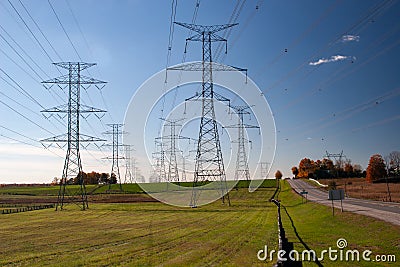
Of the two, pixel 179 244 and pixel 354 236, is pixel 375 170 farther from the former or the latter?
pixel 179 244

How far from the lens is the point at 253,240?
1045 inches

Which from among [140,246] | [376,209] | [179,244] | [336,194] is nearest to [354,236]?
[179,244]

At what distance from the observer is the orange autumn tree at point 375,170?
13375 cm

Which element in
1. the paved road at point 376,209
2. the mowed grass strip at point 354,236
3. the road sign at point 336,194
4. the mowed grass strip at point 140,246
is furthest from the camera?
the road sign at point 336,194

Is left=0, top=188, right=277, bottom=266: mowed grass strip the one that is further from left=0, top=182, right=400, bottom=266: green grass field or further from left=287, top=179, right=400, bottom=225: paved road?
left=287, top=179, right=400, bottom=225: paved road

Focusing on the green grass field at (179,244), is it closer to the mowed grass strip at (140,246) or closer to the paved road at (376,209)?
the mowed grass strip at (140,246)

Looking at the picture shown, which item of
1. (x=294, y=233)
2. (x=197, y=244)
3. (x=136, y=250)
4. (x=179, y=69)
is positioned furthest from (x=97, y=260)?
(x=179, y=69)

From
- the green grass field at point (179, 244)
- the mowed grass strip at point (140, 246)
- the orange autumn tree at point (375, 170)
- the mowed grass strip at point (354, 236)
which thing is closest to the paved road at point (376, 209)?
the mowed grass strip at point (354, 236)

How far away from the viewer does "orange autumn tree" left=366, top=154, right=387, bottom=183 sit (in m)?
134

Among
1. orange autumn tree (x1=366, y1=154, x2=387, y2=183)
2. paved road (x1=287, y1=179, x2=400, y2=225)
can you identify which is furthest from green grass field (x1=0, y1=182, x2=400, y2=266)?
orange autumn tree (x1=366, y1=154, x2=387, y2=183)

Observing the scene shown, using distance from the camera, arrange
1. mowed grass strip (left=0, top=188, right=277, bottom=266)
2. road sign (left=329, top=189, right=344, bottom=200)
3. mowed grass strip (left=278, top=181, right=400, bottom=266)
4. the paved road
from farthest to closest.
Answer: road sign (left=329, top=189, right=344, bottom=200) < the paved road < mowed grass strip (left=278, top=181, right=400, bottom=266) < mowed grass strip (left=0, top=188, right=277, bottom=266)

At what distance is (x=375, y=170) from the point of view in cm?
13538

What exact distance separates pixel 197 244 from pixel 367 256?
982 centimetres

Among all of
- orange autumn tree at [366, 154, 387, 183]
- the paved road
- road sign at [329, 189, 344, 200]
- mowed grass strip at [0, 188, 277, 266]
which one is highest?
orange autumn tree at [366, 154, 387, 183]
